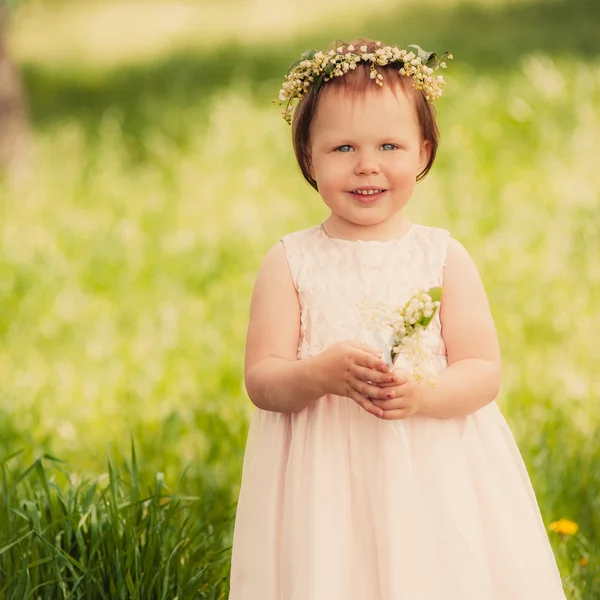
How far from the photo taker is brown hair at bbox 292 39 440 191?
2438 mm

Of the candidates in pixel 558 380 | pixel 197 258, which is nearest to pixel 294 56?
pixel 197 258

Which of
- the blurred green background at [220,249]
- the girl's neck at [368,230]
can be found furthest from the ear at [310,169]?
the blurred green background at [220,249]

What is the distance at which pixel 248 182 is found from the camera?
23.6ft

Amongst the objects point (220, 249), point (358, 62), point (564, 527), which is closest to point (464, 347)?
point (358, 62)

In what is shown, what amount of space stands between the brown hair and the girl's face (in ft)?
0.05

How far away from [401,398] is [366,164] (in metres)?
0.52

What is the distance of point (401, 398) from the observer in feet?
7.38

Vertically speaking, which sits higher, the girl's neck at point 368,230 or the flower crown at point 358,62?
the flower crown at point 358,62

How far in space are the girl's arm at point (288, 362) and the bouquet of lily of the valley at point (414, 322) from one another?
54 mm

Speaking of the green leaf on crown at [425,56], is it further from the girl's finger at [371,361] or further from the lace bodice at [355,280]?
the girl's finger at [371,361]

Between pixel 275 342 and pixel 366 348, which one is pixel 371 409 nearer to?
pixel 366 348

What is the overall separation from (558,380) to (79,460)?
1.91 meters

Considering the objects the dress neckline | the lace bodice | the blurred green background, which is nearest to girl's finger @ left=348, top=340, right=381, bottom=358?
the lace bodice

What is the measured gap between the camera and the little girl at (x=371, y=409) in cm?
234
